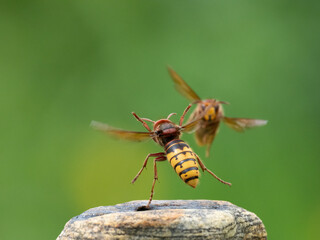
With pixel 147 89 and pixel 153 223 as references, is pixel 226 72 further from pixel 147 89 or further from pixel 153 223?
pixel 153 223

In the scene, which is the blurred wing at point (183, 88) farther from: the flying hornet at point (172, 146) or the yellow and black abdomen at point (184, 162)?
the yellow and black abdomen at point (184, 162)

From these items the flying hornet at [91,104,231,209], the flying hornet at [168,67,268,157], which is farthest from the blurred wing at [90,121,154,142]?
the flying hornet at [168,67,268,157]

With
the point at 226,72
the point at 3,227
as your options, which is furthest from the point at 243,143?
the point at 3,227

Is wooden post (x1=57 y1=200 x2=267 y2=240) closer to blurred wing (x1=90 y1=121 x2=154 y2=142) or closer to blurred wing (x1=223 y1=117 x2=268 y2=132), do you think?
blurred wing (x1=90 y1=121 x2=154 y2=142)

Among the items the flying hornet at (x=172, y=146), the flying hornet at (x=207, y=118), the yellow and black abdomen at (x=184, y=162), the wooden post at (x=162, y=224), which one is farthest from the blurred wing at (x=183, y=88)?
the wooden post at (x=162, y=224)

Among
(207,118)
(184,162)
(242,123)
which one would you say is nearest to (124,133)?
(184,162)

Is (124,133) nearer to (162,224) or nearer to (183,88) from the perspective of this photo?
(162,224)
